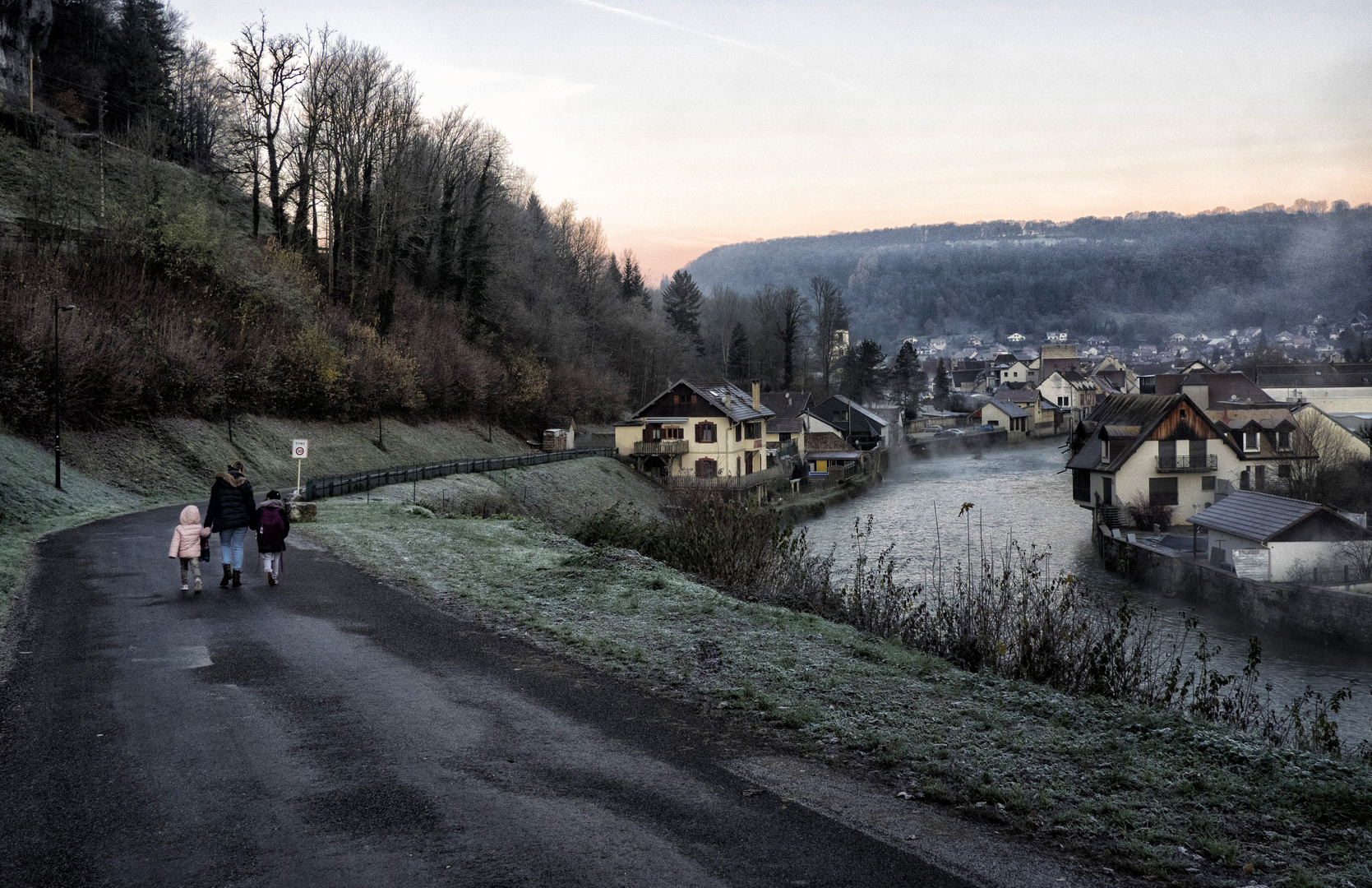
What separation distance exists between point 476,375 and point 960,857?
5587 centimetres

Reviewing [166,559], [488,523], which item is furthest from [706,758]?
[488,523]

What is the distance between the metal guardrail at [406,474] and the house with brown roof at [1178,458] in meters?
27.5

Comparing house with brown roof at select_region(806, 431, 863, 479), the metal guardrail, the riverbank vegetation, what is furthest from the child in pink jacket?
house with brown roof at select_region(806, 431, 863, 479)

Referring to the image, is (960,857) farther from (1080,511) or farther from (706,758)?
(1080,511)

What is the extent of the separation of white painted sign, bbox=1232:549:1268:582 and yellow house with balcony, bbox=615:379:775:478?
101 ft

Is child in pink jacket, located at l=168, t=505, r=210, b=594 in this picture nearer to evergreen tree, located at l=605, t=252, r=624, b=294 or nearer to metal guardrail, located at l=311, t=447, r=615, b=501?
metal guardrail, located at l=311, t=447, r=615, b=501

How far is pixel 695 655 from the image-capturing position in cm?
980

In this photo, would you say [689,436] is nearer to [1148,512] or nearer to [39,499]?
[1148,512]

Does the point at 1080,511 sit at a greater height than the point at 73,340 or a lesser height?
lesser

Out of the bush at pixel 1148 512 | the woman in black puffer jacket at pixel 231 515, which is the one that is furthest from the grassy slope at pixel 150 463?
the bush at pixel 1148 512

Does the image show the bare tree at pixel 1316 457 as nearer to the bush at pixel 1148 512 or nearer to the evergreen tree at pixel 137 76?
the bush at pixel 1148 512

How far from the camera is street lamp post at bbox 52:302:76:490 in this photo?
85.7 feet

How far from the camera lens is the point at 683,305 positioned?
120 meters

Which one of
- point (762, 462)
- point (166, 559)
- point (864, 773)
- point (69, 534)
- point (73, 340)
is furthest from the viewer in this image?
point (762, 462)
